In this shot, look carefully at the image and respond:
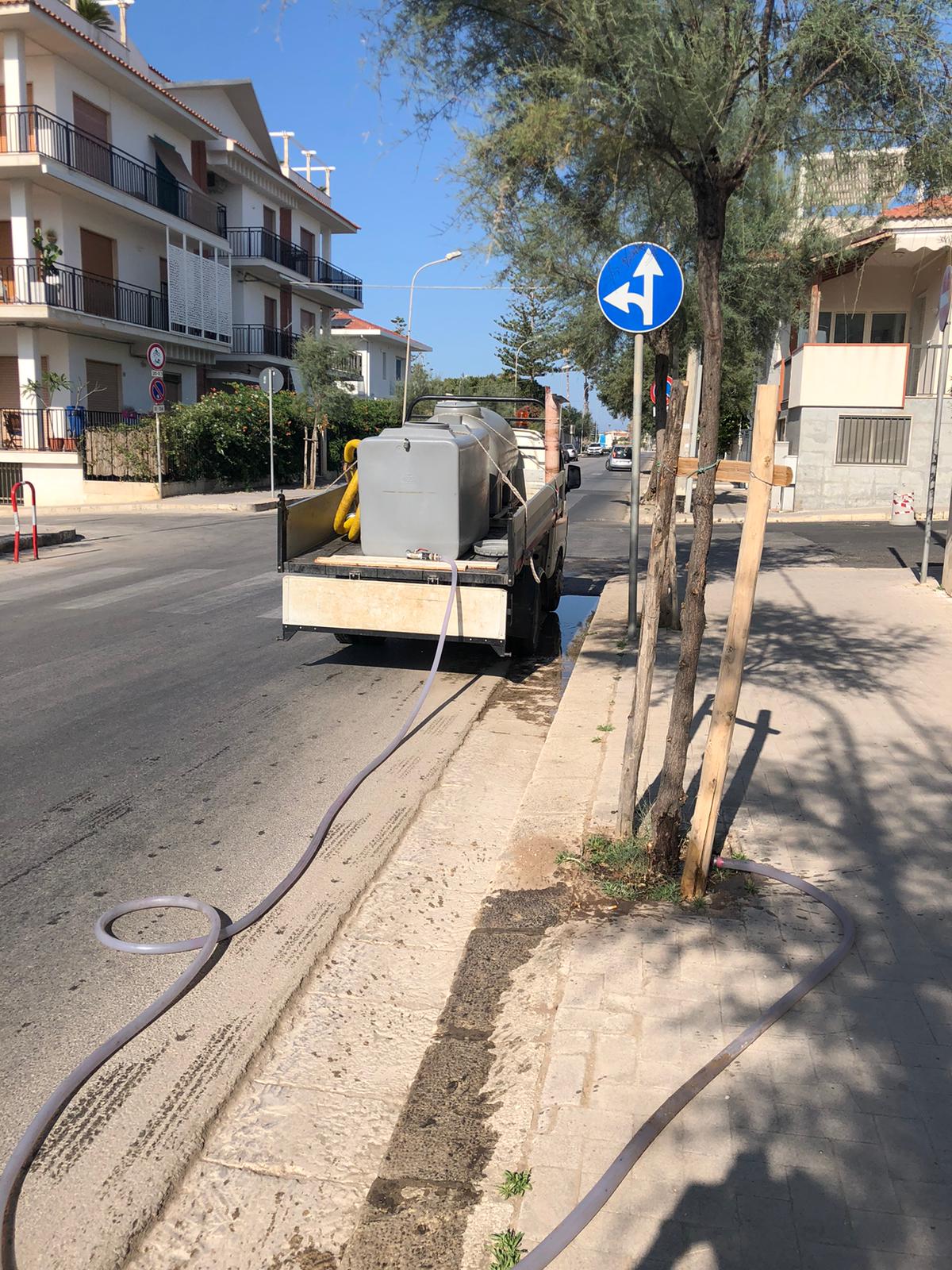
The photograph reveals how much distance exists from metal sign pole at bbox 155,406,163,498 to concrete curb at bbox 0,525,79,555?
7.94 metres

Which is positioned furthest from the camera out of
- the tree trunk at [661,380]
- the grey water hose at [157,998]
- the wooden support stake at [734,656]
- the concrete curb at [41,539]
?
the concrete curb at [41,539]

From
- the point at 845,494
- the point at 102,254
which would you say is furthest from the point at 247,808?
the point at 102,254

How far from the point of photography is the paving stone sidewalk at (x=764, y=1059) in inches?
96.0

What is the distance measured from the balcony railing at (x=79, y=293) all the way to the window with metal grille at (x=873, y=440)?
19501 mm

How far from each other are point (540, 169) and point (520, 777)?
3409 mm

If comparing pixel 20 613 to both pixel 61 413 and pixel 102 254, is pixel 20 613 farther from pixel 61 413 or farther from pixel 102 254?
pixel 102 254

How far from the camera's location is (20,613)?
10773 millimetres

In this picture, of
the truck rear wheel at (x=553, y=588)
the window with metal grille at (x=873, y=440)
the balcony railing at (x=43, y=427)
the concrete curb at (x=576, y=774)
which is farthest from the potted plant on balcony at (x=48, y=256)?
the concrete curb at (x=576, y=774)

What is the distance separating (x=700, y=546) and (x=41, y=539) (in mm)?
14879

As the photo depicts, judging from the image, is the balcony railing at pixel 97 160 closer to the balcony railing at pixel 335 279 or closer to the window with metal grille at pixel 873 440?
the balcony railing at pixel 335 279

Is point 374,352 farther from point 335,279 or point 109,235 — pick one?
point 109,235

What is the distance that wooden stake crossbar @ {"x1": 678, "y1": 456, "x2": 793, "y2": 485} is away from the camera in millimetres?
4039

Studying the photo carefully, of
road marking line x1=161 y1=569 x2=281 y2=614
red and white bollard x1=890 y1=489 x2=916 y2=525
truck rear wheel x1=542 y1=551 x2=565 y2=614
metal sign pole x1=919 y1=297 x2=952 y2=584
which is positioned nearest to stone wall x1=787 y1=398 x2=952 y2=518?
red and white bollard x1=890 y1=489 x2=916 y2=525

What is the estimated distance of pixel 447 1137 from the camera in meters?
2.93
